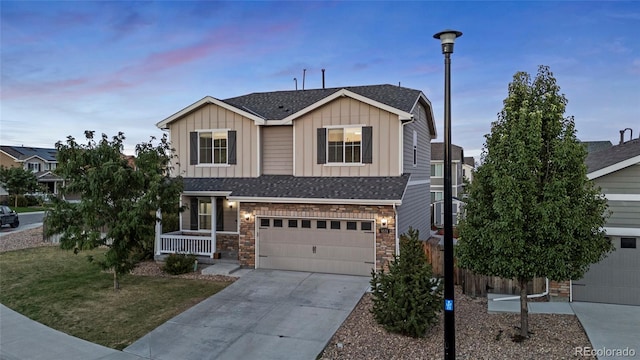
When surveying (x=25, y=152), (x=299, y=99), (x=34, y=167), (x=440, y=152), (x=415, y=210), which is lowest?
(x=415, y=210)

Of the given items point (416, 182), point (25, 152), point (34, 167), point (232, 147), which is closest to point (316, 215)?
point (232, 147)

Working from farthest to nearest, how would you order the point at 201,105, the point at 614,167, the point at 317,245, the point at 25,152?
the point at 25,152 → the point at 201,105 → the point at 317,245 → the point at 614,167

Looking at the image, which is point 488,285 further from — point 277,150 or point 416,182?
point 277,150

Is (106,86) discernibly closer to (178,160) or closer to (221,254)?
(178,160)

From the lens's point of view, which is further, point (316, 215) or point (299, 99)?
point (299, 99)

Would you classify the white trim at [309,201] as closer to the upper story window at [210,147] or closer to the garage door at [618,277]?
the upper story window at [210,147]

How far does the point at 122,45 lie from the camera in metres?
15.8

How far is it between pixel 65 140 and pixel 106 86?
9247 millimetres

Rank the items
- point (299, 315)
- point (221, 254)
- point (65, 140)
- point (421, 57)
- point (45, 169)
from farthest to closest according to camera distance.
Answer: point (45, 169), point (421, 57), point (221, 254), point (65, 140), point (299, 315)

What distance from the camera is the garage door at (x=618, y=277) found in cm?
996

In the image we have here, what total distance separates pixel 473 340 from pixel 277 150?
10399mm

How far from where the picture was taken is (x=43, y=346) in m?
8.16

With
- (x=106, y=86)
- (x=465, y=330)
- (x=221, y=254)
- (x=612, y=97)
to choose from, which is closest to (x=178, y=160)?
(x=221, y=254)

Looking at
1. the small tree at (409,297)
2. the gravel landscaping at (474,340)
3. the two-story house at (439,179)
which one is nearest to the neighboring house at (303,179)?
the small tree at (409,297)
